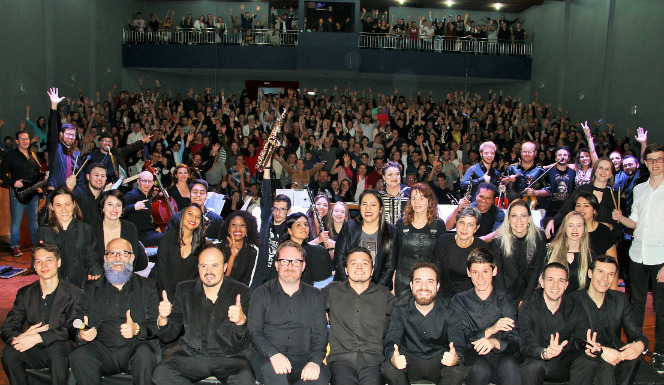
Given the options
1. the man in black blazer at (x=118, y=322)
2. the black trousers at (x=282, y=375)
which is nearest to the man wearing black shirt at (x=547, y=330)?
the black trousers at (x=282, y=375)

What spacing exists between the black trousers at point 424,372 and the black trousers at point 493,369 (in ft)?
0.24

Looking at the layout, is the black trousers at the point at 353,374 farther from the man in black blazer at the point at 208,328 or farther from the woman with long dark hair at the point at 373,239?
the woman with long dark hair at the point at 373,239

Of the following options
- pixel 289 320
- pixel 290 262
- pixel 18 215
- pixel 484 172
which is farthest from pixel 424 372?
pixel 18 215

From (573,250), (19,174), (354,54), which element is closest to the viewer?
(573,250)

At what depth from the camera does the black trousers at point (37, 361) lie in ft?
13.3

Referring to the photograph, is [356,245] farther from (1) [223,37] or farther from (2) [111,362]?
(1) [223,37]

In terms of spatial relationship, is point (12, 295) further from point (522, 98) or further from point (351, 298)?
point (522, 98)

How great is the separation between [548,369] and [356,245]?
1.58 meters

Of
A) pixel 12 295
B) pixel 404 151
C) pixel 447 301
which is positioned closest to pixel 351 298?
pixel 447 301

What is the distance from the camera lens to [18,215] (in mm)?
7898

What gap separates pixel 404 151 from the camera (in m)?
11.0

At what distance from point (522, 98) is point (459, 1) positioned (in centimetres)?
345

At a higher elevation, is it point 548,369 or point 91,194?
point 91,194

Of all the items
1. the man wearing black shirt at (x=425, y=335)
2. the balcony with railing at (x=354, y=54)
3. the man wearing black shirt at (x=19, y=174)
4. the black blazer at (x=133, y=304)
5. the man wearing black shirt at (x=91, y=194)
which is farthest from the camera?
the balcony with railing at (x=354, y=54)
